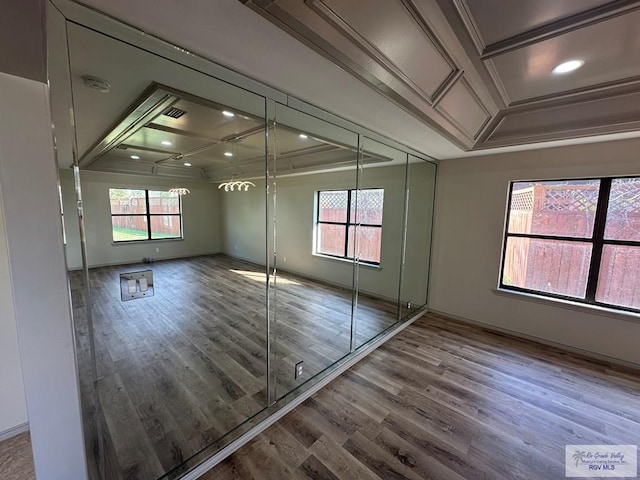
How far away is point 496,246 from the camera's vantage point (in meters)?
3.60

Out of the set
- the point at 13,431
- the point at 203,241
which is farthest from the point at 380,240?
the point at 13,431

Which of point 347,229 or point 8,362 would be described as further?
point 347,229

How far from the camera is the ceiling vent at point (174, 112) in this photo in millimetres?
2082

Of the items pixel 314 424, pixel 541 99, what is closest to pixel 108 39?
pixel 314 424

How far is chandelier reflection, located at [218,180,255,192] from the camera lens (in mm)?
2917

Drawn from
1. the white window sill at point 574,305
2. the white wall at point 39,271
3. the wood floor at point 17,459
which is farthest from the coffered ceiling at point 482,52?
the wood floor at point 17,459

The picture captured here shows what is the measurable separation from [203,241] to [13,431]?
6.24ft

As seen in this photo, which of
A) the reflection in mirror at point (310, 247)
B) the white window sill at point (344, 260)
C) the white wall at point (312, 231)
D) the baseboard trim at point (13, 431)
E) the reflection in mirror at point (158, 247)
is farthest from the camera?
the white window sill at point (344, 260)

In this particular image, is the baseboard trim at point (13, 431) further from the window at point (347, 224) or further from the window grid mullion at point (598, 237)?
the window grid mullion at point (598, 237)

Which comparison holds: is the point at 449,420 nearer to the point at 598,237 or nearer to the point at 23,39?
the point at 598,237

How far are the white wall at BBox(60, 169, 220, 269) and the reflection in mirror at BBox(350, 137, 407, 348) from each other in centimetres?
191

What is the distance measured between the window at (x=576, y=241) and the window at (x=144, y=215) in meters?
4.15

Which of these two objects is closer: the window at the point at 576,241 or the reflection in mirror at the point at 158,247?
Answer: the reflection in mirror at the point at 158,247

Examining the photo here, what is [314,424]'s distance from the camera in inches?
79.2
